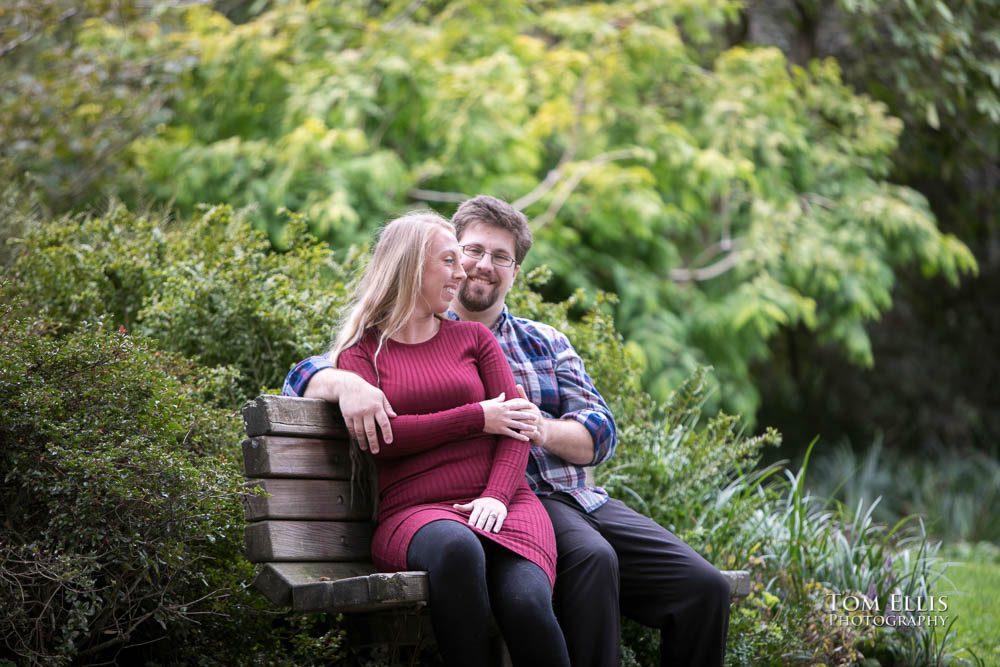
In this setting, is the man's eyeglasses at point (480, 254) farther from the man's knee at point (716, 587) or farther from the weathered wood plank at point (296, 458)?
the man's knee at point (716, 587)

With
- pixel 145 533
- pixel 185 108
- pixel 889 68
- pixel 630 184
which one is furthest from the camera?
pixel 889 68

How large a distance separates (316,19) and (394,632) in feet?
16.8

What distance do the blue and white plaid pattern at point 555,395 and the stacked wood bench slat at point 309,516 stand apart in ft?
2.03

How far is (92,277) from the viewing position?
4359mm

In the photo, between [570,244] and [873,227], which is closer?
[570,244]

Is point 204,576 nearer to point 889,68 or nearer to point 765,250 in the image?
point 765,250

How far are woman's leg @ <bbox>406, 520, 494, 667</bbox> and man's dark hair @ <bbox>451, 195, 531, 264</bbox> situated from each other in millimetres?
1130

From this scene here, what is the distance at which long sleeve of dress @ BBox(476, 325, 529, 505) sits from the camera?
10.2 feet

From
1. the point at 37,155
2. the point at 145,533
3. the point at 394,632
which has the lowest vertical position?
the point at 37,155

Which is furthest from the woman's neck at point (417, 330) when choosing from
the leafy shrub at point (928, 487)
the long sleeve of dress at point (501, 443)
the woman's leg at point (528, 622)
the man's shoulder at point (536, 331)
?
the leafy shrub at point (928, 487)

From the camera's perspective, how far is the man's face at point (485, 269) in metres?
3.50

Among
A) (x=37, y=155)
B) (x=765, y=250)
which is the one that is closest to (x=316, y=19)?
(x=37, y=155)

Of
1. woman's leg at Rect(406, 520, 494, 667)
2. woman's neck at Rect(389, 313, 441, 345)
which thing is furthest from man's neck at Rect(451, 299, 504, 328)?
woman's leg at Rect(406, 520, 494, 667)

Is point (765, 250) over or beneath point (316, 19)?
beneath
